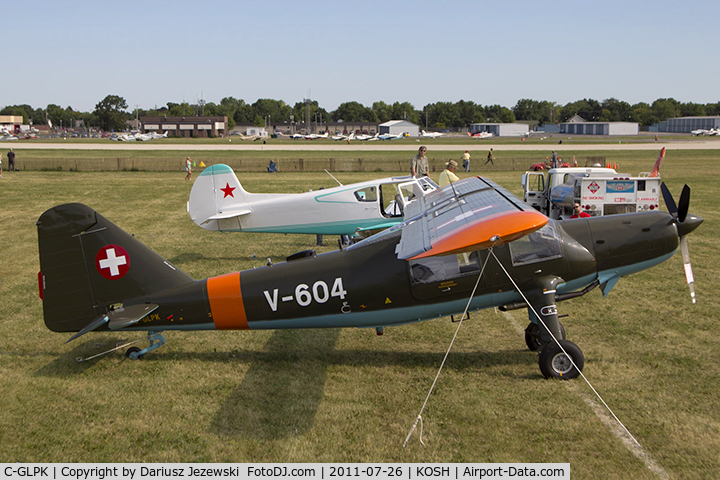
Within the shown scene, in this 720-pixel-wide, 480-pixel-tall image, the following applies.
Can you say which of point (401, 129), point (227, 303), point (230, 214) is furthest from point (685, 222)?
point (401, 129)

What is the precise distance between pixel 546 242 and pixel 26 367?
7812 millimetres

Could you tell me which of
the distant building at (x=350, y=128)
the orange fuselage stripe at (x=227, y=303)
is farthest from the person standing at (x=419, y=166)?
the distant building at (x=350, y=128)

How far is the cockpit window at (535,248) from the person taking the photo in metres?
7.65

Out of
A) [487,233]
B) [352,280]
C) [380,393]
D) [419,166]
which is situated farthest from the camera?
[419,166]

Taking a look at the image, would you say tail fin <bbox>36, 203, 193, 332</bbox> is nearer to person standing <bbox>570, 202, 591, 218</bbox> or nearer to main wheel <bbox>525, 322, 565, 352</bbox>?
main wheel <bbox>525, 322, 565, 352</bbox>

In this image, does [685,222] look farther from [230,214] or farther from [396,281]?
[230,214]

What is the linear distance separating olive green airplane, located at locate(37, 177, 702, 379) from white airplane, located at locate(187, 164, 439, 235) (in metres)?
6.08

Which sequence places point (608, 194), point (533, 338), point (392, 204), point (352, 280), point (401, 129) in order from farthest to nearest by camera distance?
point (401, 129), point (608, 194), point (392, 204), point (533, 338), point (352, 280)

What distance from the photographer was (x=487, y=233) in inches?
229

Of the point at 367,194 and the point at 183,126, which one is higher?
the point at 183,126

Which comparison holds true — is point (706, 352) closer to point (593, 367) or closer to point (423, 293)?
point (593, 367)

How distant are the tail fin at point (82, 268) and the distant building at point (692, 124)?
541ft

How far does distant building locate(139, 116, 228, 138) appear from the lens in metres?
142

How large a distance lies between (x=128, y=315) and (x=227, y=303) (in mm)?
1342
